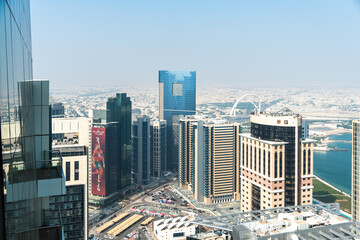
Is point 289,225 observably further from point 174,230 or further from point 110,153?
point 110,153

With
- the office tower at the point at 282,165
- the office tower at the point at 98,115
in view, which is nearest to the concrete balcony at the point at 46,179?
the office tower at the point at 282,165

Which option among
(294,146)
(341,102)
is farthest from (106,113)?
(341,102)

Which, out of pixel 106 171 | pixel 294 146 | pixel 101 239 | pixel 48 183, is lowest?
pixel 101 239

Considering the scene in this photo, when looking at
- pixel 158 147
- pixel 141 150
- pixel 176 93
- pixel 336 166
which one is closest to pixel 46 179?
pixel 141 150

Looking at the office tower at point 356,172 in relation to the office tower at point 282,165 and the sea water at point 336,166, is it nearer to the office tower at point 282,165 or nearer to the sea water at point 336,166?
the office tower at point 282,165

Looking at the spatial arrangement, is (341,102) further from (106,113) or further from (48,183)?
(48,183)

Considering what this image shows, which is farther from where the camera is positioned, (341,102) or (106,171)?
(341,102)

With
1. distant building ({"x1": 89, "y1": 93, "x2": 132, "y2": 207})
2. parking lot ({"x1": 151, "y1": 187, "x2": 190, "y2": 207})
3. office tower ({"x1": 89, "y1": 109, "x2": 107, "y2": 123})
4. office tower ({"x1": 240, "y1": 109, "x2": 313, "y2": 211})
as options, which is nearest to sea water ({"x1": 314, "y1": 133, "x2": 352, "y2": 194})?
parking lot ({"x1": 151, "y1": 187, "x2": 190, "y2": 207})
